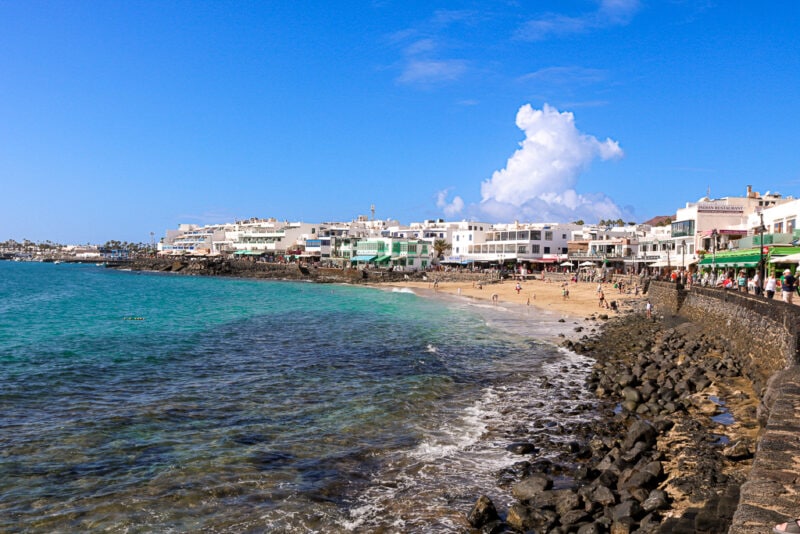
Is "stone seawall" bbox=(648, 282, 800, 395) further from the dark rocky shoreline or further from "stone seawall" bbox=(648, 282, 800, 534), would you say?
the dark rocky shoreline

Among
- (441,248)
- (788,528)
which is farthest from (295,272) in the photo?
(788,528)

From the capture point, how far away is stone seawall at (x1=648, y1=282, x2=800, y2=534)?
6188 mm

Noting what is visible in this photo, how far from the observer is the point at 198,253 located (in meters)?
145

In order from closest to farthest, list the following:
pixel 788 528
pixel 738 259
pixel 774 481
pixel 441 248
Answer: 1. pixel 788 528
2. pixel 774 481
3. pixel 738 259
4. pixel 441 248

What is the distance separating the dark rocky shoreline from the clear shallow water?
0.86 metres

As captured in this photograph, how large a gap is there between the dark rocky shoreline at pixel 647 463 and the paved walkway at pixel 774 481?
0.65 m

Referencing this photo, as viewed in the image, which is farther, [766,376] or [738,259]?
[738,259]

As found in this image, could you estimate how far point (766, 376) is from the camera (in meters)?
15.9

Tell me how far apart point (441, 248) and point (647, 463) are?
9501 cm

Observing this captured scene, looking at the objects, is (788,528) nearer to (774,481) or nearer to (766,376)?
(774,481)

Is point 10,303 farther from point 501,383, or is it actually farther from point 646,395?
point 646,395

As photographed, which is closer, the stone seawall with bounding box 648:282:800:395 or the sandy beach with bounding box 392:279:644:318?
the stone seawall with bounding box 648:282:800:395

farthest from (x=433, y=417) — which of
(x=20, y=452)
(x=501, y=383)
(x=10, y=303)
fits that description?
(x=10, y=303)

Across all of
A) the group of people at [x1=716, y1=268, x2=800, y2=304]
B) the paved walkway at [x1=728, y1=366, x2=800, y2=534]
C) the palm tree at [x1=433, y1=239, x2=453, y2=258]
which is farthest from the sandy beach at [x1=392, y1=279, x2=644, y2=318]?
the paved walkway at [x1=728, y1=366, x2=800, y2=534]
